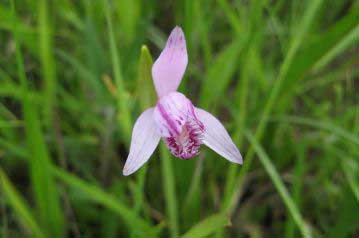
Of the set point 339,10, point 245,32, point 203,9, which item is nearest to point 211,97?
point 245,32

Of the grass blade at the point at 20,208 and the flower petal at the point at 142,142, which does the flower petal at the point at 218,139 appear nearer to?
the flower petal at the point at 142,142

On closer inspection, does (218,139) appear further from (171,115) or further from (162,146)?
(162,146)

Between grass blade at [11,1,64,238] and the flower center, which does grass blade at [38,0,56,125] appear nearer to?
grass blade at [11,1,64,238]

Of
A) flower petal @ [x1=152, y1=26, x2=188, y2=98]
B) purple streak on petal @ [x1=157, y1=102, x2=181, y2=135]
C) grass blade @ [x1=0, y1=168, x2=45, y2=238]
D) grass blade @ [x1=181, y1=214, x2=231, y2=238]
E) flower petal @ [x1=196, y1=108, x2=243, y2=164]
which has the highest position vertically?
grass blade @ [x1=0, y1=168, x2=45, y2=238]

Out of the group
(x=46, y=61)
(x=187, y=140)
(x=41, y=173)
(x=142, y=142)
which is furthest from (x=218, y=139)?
(x=46, y=61)

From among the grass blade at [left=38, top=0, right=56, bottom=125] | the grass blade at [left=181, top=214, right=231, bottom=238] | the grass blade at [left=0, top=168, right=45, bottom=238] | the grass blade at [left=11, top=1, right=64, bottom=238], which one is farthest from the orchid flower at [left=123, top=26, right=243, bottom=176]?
the grass blade at [left=38, top=0, right=56, bottom=125]

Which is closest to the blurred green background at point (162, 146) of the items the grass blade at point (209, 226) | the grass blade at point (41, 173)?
the grass blade at point (41, 173)
